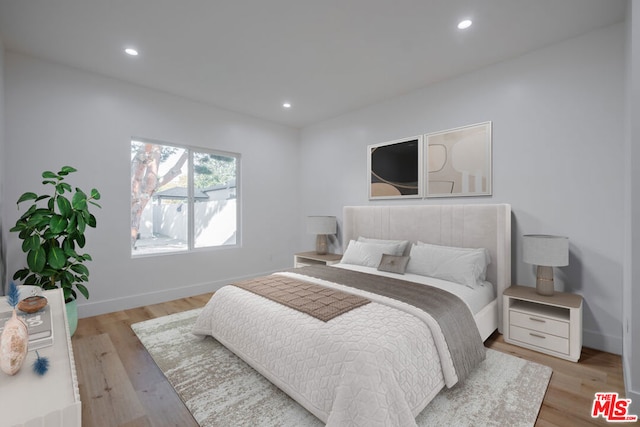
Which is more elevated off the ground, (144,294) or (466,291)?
(466,291)

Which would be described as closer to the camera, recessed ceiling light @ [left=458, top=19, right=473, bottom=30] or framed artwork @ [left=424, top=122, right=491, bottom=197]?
recessed ceiling light @ [left=458, top=19, right=473, bottom=30]

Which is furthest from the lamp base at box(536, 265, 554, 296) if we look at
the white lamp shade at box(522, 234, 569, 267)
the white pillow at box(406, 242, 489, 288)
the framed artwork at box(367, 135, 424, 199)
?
the framed artwork at box(367, 135, 424, 199)

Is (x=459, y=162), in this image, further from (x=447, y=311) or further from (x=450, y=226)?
(x=447, y=311)

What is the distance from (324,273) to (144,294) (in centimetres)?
242

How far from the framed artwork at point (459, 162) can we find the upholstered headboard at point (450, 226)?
0.84 feet

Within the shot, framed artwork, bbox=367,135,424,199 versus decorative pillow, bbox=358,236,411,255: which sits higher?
framed artwork, bbox=367,135,424,199

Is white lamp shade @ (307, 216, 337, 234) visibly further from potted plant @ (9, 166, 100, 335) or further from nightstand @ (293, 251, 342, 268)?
potted plant @ (9, 166, 100, 335)

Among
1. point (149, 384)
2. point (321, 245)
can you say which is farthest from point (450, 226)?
point (149, 384)

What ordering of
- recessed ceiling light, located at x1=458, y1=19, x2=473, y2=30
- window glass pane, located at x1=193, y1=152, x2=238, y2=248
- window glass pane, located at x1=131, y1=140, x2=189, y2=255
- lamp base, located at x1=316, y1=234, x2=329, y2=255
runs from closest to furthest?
recessed ceiling light, located at x1=458, y1=19, x2=473, y2=30
window glass pane, located at x1=131, y1=140, x2=189, y2=255
window glass pane, located at x1=193, y1=152, x2=238, y2=248
lamp base, located at x1=316, y1=234, x2=329, y2=255

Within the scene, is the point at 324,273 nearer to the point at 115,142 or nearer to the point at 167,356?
the point at 167,356

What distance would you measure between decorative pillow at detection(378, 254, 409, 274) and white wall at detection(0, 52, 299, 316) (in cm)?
245

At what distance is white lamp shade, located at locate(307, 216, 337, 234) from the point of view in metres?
4.45

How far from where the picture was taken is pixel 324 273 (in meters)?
3.03

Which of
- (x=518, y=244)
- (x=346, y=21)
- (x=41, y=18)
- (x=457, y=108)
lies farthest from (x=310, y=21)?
(x=518, y=244)
